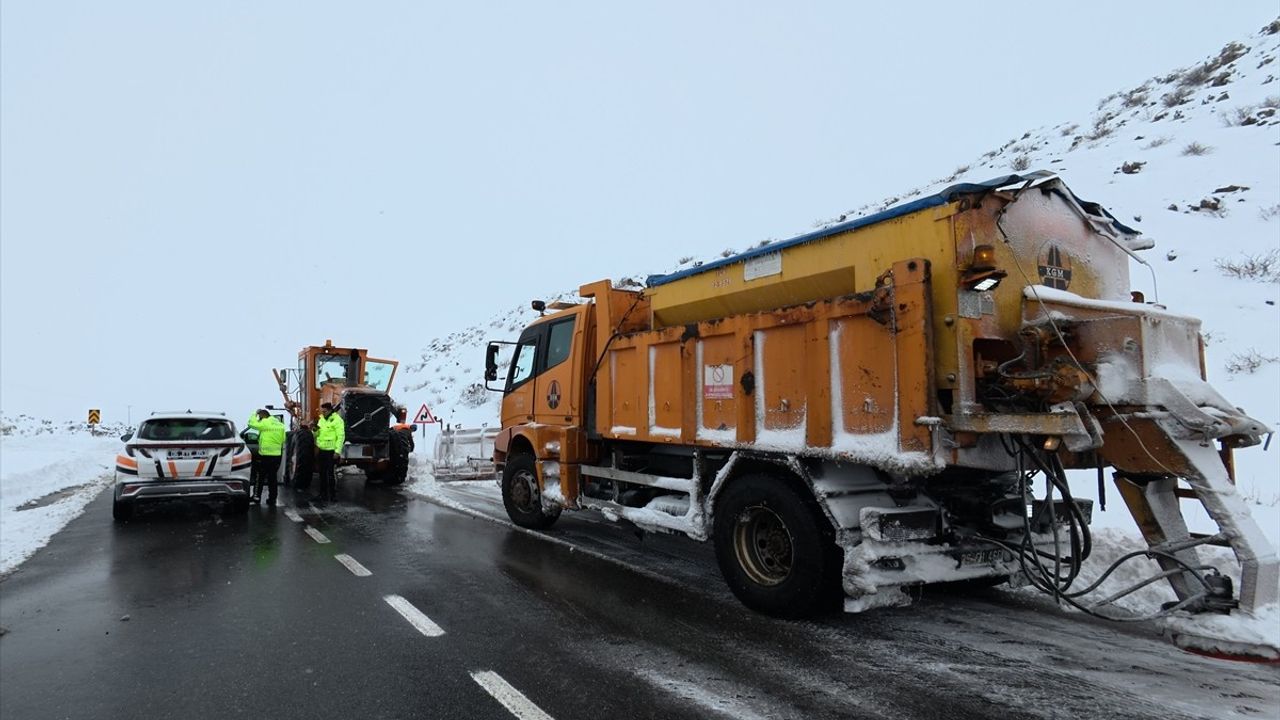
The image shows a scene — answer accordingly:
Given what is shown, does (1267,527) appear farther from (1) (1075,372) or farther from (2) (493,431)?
(2) (493,431)

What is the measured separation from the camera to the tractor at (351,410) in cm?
1409

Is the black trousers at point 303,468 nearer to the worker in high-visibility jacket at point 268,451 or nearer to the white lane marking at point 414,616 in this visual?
the worker in high-visibility jacket at point 268,451

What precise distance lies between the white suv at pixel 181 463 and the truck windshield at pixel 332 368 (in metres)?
5.50

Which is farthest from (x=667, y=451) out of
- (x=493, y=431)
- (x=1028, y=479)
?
(x=493, y=431)

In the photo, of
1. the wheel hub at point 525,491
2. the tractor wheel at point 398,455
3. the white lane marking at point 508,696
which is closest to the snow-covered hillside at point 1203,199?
the white lane marking at point 508,696

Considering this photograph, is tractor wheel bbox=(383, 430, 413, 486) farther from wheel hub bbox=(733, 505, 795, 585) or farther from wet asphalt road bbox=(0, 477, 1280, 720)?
wheel hub bbox=(733, 505, 795, 585)

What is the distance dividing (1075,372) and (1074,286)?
128cm

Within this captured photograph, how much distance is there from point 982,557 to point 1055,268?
2.08 meters

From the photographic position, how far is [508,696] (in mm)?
3811

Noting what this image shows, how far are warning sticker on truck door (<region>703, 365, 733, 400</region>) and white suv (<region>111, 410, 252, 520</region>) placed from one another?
7667 mm

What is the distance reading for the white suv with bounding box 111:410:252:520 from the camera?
31.6 ft

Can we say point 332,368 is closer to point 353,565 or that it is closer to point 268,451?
point 268,451

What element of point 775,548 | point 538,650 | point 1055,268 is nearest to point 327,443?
point 538,650

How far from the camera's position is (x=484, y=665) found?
14.0 feet
